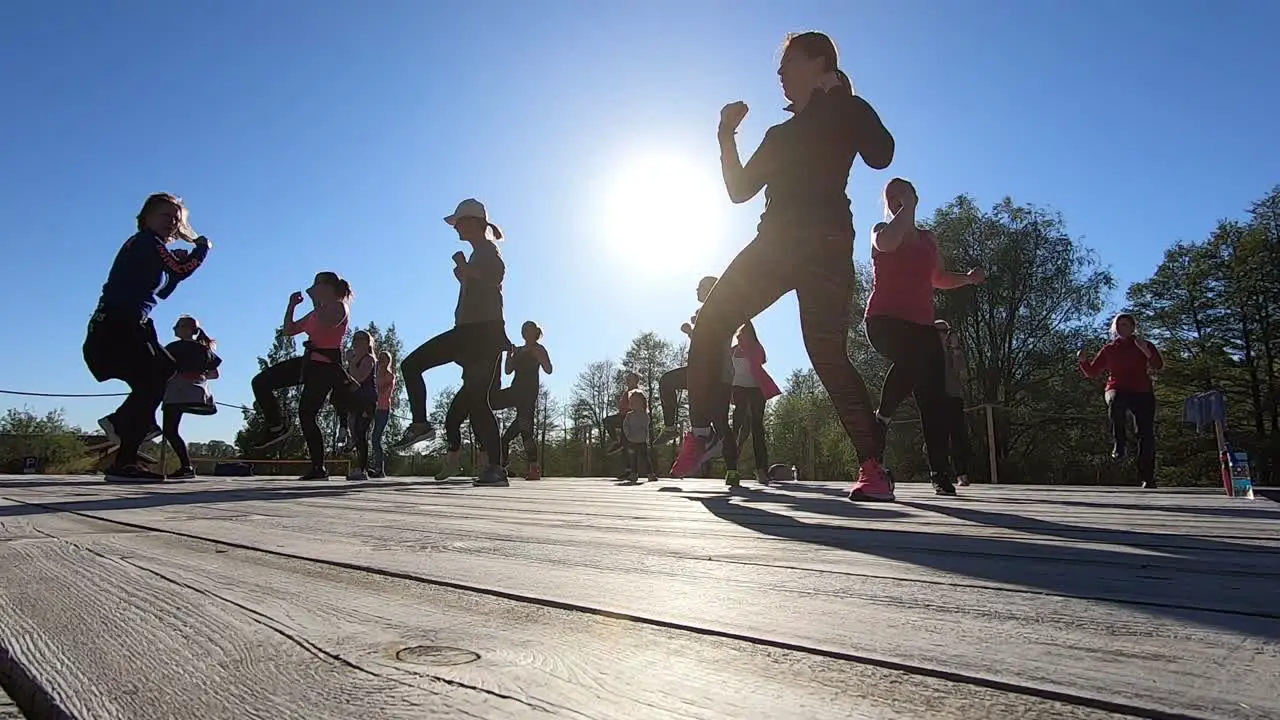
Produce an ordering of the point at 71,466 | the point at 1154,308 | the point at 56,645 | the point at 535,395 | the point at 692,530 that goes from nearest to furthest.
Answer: the point at 56,645
the point at 692,530
the point at 535,395
the point at 71,466
the point at 1154,308

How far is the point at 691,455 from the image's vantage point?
3.85 meters

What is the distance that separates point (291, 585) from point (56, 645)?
1.08ft

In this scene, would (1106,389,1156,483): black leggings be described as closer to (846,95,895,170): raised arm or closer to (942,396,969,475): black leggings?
(942,396,969,475): black leggings

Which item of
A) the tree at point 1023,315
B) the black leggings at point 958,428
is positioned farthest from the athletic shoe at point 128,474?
the tree at point 1023,315

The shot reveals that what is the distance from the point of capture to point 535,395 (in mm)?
9961

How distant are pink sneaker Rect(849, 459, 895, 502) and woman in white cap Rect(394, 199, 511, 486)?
10.8 feet

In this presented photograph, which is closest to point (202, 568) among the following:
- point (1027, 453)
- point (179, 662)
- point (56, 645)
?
point (56, 645)

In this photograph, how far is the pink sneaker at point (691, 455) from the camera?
150 inches

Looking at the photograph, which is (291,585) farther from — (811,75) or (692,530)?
(811,75)

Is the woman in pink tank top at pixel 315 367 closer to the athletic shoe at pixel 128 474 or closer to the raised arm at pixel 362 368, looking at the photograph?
the athletic shoe at pixel 128 474

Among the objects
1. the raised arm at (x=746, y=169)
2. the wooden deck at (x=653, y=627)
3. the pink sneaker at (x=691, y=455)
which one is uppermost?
the raised arm at (x=746, y=169)

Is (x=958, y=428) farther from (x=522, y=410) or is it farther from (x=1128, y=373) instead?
(x=522, y=410)

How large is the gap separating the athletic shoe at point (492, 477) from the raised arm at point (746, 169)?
121 inches

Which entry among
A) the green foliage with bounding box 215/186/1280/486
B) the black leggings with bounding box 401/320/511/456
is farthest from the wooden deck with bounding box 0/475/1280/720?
the green foliage with bounding box 215/186/1280/486
